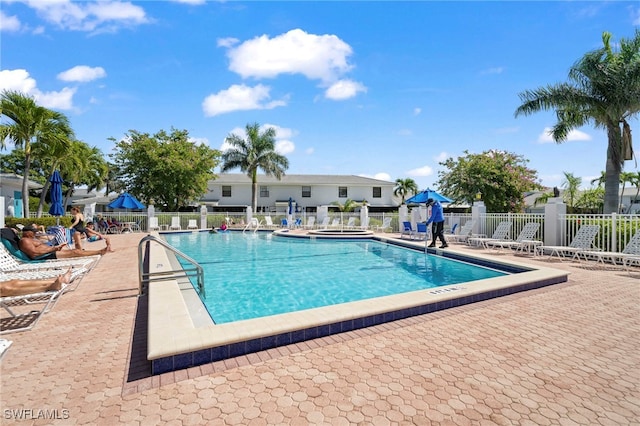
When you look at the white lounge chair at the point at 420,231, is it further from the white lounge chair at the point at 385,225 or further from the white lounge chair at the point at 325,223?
the white lounge chair at the point at 325,223

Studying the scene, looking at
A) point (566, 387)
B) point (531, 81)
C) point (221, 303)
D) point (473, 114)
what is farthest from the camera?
point (473, 114)

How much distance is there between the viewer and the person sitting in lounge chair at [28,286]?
15.1 feet

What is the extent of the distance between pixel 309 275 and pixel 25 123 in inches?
701

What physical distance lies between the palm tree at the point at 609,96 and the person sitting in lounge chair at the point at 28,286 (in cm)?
1770

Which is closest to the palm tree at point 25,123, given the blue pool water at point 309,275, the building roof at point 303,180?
the blue pool water at point 309,275

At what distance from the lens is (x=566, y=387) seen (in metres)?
3.08

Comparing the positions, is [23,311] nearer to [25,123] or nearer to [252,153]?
[25,123]

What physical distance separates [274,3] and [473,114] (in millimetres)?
13089

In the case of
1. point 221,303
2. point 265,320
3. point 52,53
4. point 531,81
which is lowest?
point 221,303

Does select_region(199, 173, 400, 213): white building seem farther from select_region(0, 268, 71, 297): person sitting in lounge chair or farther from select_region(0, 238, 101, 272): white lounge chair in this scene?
select_region(0, 268, 71, 297): person sitting in lounge chair

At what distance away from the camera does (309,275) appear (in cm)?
962

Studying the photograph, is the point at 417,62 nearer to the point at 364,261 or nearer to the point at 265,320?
the point at 364,261

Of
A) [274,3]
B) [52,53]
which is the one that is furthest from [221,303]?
[52,53]

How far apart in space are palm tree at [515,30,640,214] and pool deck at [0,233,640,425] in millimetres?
12026
